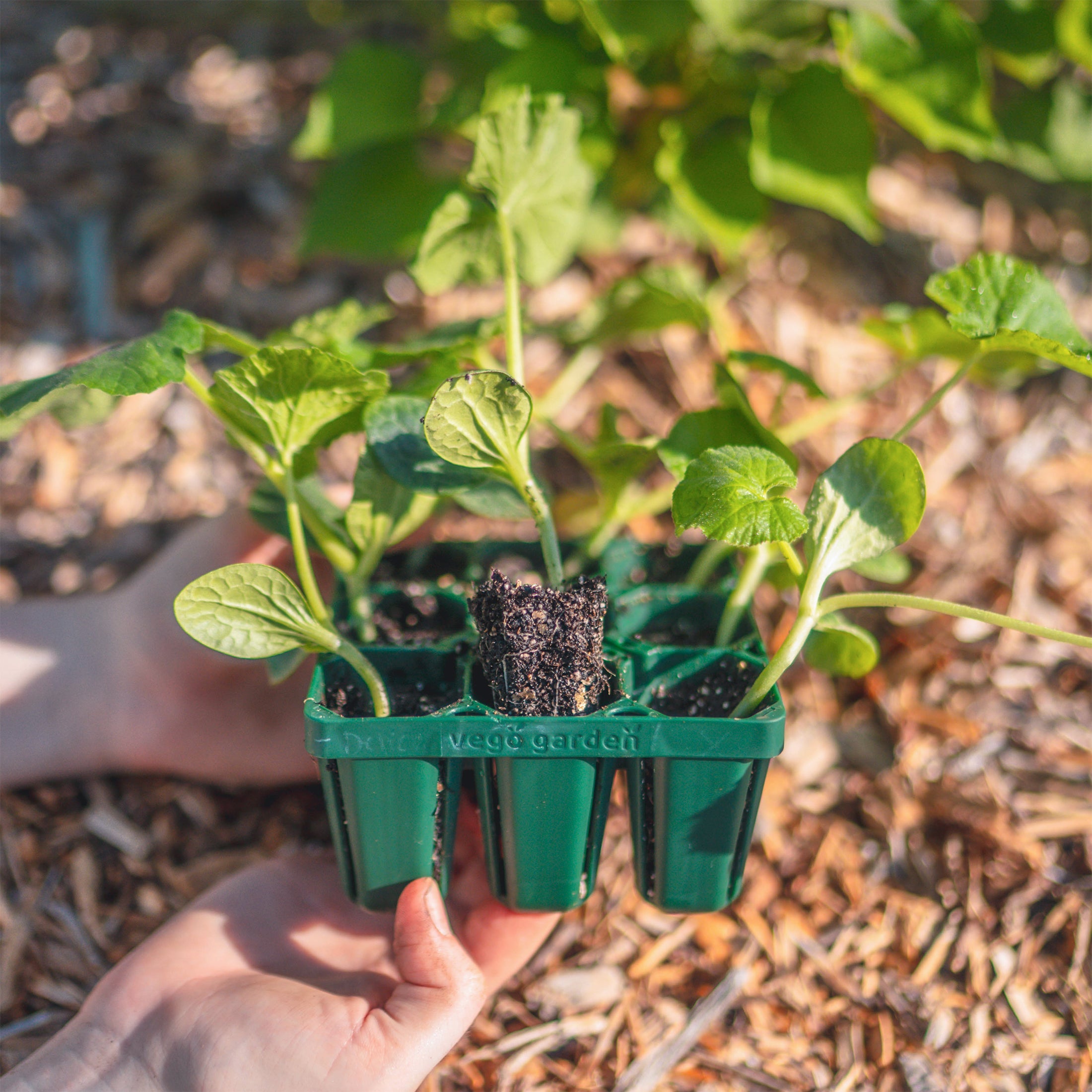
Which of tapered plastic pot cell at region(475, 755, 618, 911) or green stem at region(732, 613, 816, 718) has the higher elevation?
green stem at region(732, 613, 816, 718)

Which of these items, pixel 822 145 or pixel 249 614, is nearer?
pixel 249 614

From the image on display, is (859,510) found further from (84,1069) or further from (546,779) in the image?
(84,1069)

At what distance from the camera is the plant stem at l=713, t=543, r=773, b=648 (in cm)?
83

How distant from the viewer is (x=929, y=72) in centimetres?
117

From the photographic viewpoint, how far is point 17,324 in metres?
1.47

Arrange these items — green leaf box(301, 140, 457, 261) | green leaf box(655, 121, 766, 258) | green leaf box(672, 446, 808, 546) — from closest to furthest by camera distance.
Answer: green leaf box(672, 446, 808, 546)
green leaf box(655, 121, 766, 258)
green leaf box(301, 140, 457, 261)

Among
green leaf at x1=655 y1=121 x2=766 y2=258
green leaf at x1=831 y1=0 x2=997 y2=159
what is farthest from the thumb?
green leaf at x1=831 y1=0 x2=997 y2=159

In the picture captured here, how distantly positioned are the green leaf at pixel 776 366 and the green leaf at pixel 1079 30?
716mm

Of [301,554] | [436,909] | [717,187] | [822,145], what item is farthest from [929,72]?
[436,909]

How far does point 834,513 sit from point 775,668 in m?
0.14

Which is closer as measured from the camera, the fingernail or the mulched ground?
the fingernail

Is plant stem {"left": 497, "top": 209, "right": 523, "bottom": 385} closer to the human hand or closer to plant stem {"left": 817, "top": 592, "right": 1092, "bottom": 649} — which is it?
plant stem {"left": 817, "top": 592, "right": 1092, "bottom": 649}

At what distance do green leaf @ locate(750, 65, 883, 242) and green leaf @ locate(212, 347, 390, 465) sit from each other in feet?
2.23

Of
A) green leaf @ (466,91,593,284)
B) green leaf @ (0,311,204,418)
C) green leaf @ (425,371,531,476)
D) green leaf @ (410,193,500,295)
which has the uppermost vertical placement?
green leaf @ (466,91,593,284)
